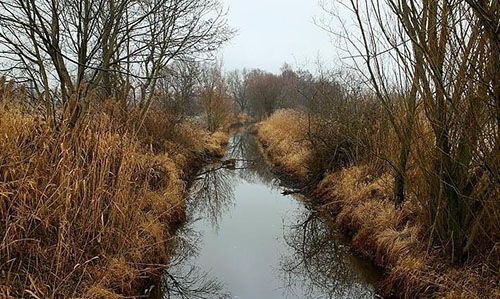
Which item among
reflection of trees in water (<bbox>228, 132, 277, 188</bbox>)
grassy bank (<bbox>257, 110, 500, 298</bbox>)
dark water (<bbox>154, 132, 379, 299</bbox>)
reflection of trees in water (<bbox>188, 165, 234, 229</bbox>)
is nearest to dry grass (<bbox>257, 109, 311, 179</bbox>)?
reflection of trees in water (<bbox>228, 132, 277, 188</bbox>)

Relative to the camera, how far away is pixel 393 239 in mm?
6855

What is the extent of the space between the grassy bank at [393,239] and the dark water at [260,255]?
35 cm

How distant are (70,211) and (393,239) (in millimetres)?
4330

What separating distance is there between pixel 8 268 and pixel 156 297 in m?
2.24

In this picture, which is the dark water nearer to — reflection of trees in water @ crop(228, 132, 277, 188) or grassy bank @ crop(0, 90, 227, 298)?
grassy bank @ crop(0, 90, 227, 298)

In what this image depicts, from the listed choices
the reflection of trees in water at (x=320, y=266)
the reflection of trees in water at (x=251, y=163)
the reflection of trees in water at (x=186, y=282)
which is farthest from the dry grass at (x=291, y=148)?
the reflection of trees in water at (x=186, y=282)

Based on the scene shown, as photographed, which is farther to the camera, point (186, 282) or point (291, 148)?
point (291, 148)

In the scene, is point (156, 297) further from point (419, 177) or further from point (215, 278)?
point (419, 177)

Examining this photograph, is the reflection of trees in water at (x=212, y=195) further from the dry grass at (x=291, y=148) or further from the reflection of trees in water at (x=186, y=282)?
the reflection of trees in water at (x=186, y=282)

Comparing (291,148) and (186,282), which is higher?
(291,148)

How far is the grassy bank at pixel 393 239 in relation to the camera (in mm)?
5211

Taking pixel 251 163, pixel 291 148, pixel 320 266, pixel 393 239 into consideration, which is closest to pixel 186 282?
pixel 320 266

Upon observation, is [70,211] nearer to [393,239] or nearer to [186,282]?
[186,282]

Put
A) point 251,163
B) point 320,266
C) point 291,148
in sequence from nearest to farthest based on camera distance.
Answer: point 320,266, point 291,148, point 251,163
